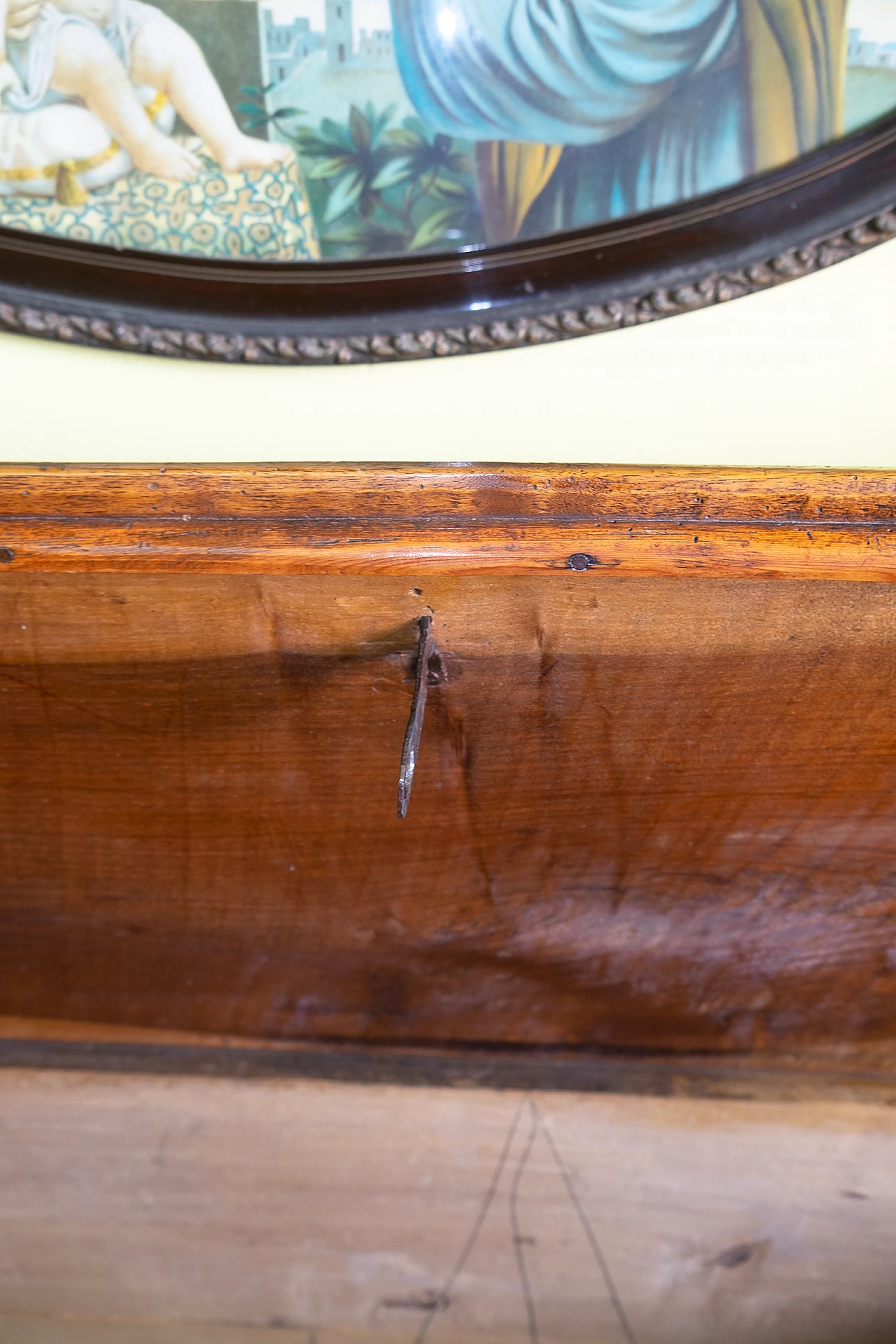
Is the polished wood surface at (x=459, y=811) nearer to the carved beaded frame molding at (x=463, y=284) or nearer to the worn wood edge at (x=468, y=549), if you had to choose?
the worn wood edge at (x=468, y=549)

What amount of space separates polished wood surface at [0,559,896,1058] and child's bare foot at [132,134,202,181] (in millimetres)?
242

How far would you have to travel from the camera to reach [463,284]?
1.79 ft

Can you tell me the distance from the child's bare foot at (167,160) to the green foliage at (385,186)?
0.06 metres

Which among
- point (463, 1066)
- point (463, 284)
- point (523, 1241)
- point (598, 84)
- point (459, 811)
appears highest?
point (598, 84)

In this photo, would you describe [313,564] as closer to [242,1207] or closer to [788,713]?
[788,713]

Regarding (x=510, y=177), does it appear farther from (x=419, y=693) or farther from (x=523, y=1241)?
(x=523, y=1241)

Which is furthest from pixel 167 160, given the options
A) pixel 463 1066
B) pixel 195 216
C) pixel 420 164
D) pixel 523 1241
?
pixel 523 1241

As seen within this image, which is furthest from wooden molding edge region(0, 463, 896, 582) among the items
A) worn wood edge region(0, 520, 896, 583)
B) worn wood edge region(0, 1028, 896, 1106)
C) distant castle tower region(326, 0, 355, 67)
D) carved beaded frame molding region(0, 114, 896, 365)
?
worn wood edge region(0, 1028, 896, 1106)

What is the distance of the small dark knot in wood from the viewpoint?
0.47 m

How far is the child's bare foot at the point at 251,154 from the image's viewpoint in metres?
0.53

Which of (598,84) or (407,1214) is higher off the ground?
(598,84)

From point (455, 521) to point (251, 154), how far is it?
0.84 ft

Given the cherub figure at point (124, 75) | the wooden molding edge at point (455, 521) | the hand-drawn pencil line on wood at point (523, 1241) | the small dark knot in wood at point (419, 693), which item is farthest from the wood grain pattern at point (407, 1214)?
the cherub figure at point (124, 75)

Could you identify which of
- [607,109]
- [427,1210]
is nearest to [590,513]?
[607,109]
